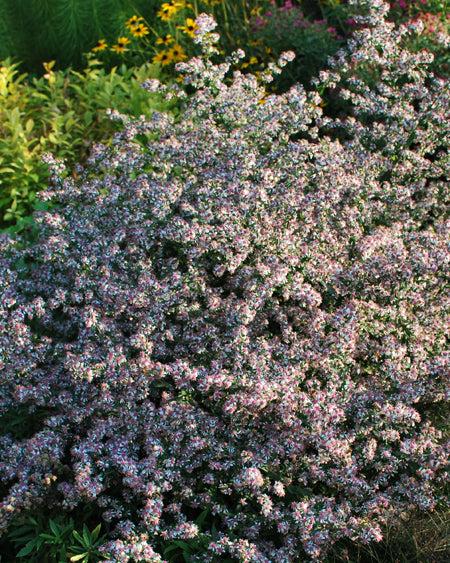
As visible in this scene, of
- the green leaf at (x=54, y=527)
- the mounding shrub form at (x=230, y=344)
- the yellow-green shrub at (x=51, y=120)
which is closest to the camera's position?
the green leaf at (x=54, y=527)

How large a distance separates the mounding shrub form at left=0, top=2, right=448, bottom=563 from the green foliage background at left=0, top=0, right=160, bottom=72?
2.74 m

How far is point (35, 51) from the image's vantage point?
24.7 feet

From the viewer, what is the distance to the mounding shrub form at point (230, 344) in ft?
10.8

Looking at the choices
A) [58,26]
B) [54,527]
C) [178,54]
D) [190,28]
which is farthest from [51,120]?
[54,527]

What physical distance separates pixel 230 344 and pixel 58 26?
4.79 metres

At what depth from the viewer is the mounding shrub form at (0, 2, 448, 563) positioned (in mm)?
3301

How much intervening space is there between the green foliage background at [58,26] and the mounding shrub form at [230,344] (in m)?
2.74

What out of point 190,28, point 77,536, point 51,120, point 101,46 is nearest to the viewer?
point 77,536

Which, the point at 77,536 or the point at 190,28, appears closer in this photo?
the point at 77,536

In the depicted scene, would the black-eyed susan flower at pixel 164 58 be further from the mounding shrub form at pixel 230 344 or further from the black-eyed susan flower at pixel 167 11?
the mounding shrub form at pixel 230 344

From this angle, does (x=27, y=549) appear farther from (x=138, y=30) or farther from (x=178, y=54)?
(x=138, y=30)

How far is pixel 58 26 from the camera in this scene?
7.26 m

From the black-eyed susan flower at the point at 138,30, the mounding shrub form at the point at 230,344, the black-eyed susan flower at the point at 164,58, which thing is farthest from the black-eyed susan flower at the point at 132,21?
the mounding shrub form at the point at 230,344

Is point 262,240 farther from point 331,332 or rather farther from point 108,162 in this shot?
point 108,162
